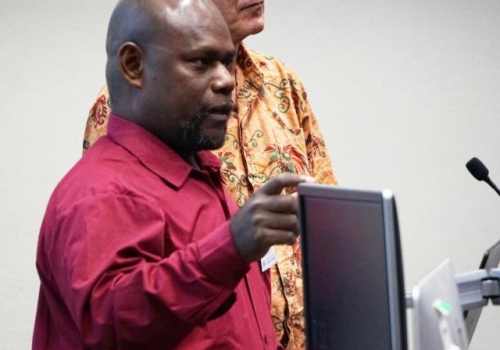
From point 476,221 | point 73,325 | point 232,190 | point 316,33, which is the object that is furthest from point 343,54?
point 73,325

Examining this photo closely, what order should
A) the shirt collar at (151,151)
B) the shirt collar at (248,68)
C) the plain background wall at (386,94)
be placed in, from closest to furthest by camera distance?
the shirt collar at (151,151)
the shirt collar at (248,68)
the plain background wall at (386,94)

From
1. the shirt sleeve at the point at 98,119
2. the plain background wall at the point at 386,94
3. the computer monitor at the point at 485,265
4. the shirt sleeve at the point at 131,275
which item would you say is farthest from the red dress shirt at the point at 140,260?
the plain background wall at the point at 386,94

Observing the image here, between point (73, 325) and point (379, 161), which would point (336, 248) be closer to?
point (73, 325)

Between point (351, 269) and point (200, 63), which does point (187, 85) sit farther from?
point (351, 269)

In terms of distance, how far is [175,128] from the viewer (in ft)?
5.38

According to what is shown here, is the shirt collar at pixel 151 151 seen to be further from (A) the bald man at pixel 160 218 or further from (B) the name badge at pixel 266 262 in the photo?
(B) the name badge at pixel 266 262

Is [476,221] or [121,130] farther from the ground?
[121,130]

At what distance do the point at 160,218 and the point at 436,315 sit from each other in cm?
44

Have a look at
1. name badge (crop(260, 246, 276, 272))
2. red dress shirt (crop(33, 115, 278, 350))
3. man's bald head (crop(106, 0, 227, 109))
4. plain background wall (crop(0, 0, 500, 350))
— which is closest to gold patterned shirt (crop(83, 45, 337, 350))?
name badge (crop(260, 246, 276, 272))

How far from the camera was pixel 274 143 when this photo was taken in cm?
221

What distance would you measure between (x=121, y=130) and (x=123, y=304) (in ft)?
1.22

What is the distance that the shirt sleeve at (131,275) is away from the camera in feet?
4.52

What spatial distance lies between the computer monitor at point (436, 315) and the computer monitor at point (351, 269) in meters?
0.09

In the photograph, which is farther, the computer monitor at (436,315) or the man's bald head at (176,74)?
the man's bald head at (176,74)
